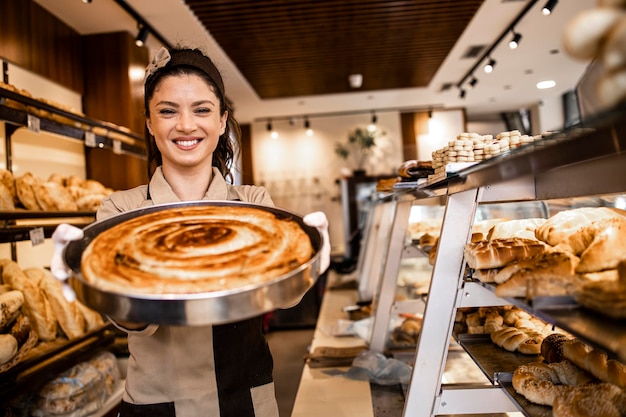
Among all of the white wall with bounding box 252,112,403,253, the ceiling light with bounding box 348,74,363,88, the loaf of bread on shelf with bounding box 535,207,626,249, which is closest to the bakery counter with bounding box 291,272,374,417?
the loaf of bread on shelf with bounding box 535,207,626,249

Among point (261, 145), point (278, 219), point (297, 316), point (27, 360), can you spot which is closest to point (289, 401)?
point (27, 360)

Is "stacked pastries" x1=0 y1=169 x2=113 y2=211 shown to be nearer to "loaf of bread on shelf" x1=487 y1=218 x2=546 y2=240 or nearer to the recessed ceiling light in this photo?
"loaf of bread on shelf" x1=487 y1=218 x2=546 y2=240

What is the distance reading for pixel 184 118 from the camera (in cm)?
136

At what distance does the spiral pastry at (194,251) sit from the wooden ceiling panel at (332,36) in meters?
3.87

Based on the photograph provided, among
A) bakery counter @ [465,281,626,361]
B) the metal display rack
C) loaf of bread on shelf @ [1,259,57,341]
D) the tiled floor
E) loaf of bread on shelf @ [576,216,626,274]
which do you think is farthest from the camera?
the tiled floor

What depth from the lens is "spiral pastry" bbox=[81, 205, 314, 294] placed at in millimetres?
881

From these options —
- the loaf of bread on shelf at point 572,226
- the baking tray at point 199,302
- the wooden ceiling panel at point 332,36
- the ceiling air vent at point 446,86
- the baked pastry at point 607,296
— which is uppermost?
the ceiling air vent at point 446,86

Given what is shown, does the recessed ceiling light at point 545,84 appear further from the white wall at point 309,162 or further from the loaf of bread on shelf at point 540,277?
the loaf of bread on shelf at point 540,277

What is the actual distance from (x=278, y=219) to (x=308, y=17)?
13.8 feet

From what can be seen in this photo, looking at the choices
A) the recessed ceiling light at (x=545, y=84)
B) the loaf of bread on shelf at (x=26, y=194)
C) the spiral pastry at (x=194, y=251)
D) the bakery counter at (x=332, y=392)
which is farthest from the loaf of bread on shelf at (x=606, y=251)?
the recessed ceiling light at (x=545, y=84)

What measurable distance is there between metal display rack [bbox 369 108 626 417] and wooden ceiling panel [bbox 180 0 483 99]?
11.0ft

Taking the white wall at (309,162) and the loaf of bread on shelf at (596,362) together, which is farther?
the white wall at (309,162)

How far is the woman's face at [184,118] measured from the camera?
137cm

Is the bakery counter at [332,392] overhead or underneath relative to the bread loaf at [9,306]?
underneath
